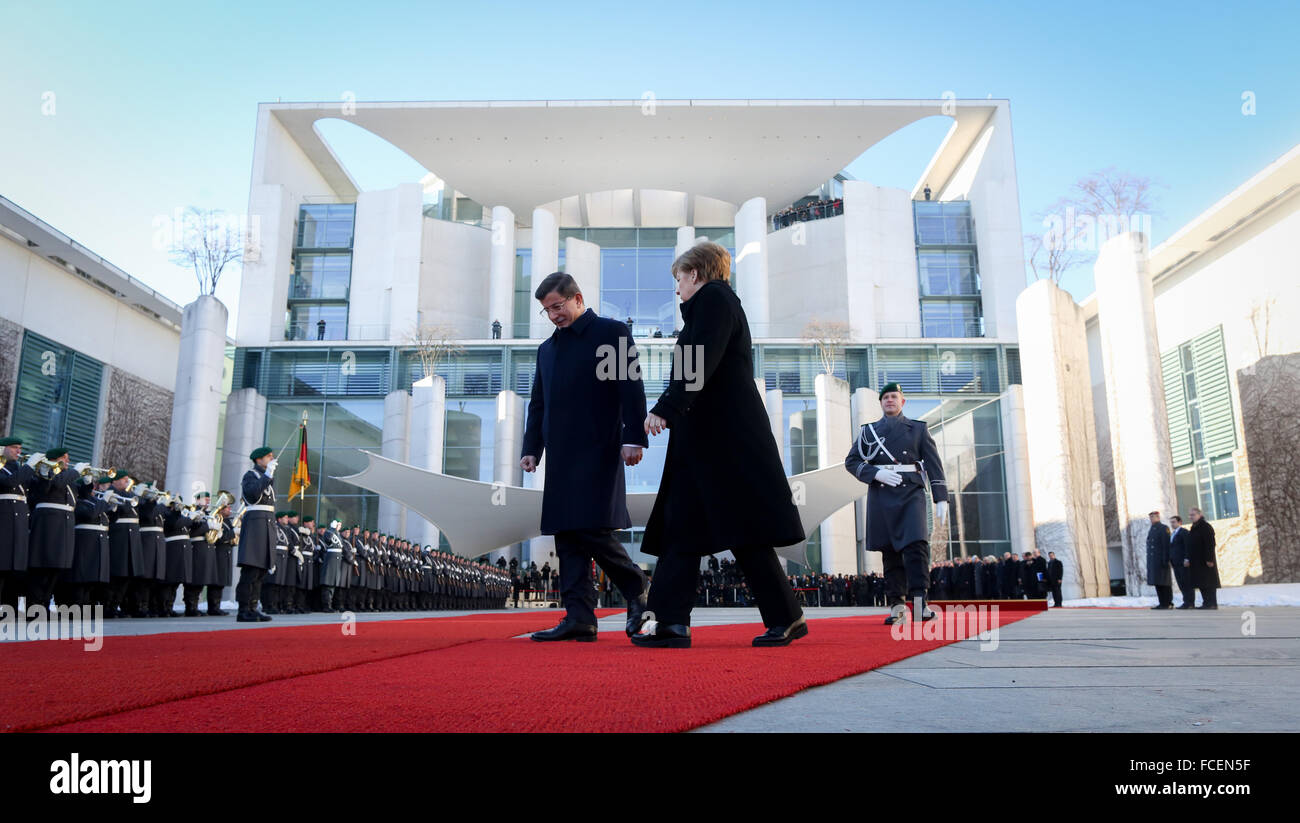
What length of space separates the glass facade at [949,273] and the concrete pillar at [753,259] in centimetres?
610

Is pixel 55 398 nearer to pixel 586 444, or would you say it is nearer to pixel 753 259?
pixel 753 259

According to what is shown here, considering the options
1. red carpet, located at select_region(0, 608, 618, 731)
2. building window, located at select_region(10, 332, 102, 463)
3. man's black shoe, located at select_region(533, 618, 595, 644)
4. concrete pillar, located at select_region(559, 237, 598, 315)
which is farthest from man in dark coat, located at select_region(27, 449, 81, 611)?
concrete pillar, located at select_region(559, 237, 598, 315)

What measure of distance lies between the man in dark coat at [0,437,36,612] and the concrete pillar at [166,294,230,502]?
16778 millimetres

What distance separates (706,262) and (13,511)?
6880 millimetres

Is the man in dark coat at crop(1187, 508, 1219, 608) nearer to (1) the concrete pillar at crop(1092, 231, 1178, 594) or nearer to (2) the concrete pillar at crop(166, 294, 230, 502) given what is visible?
(1) the concrete pillar at crop(1092, 231, 1178, 594)

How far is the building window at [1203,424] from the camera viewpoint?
82.0 ft

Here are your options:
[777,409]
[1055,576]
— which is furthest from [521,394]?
[1055,576]

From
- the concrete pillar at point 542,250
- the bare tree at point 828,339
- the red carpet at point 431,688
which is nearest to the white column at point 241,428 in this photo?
the concrete pillar at point 542,250

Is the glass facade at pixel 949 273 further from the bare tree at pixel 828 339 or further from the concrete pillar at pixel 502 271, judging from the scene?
the concrete pillar at pixel 502 271

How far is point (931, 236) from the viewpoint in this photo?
110ft

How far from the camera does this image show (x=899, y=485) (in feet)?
19.7

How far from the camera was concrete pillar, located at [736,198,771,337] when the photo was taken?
31.4 metres
